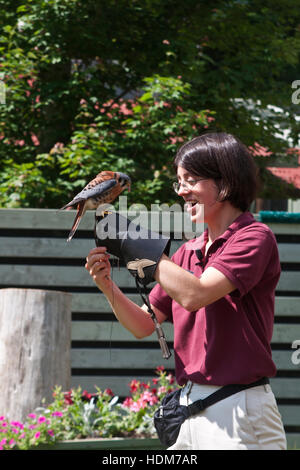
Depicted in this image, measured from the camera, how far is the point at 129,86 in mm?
9188

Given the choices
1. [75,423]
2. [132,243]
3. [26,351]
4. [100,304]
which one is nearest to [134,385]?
[75,423]

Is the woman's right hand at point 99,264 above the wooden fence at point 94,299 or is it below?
above

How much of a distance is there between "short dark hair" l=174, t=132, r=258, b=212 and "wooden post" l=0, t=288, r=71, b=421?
282cm

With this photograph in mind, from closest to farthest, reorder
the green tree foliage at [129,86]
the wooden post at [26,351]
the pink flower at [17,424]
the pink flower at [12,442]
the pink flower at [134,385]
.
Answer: the pink flower at [12,442] → the pink flower at [17,424] → the wooden post at [26,351] → the pink flower at [134,385] → the green tree foliage at [129,86]

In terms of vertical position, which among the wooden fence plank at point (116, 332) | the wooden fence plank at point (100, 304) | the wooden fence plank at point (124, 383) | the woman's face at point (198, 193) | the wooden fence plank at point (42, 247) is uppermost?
the woman's face at point (198, 193)

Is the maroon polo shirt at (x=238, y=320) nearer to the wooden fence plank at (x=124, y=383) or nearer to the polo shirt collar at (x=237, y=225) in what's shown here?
the polo shirt collar at (x=237, y=225)

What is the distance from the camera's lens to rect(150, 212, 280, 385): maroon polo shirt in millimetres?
1976

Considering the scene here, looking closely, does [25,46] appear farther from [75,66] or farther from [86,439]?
[86,439]

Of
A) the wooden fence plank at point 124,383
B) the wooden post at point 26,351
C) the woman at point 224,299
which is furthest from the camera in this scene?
the wooden fence plank at point 124,383

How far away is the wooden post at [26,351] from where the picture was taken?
15.3ft

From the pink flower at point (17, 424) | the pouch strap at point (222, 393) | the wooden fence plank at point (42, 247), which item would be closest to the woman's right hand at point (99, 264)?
the pouch strap at point (222, 393)

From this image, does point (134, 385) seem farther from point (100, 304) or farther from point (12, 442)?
point (12, 442)

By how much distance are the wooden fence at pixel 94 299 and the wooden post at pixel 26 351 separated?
2.52 feet

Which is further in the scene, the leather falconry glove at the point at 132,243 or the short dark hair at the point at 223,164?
the short dark hair at the point at 223,164
